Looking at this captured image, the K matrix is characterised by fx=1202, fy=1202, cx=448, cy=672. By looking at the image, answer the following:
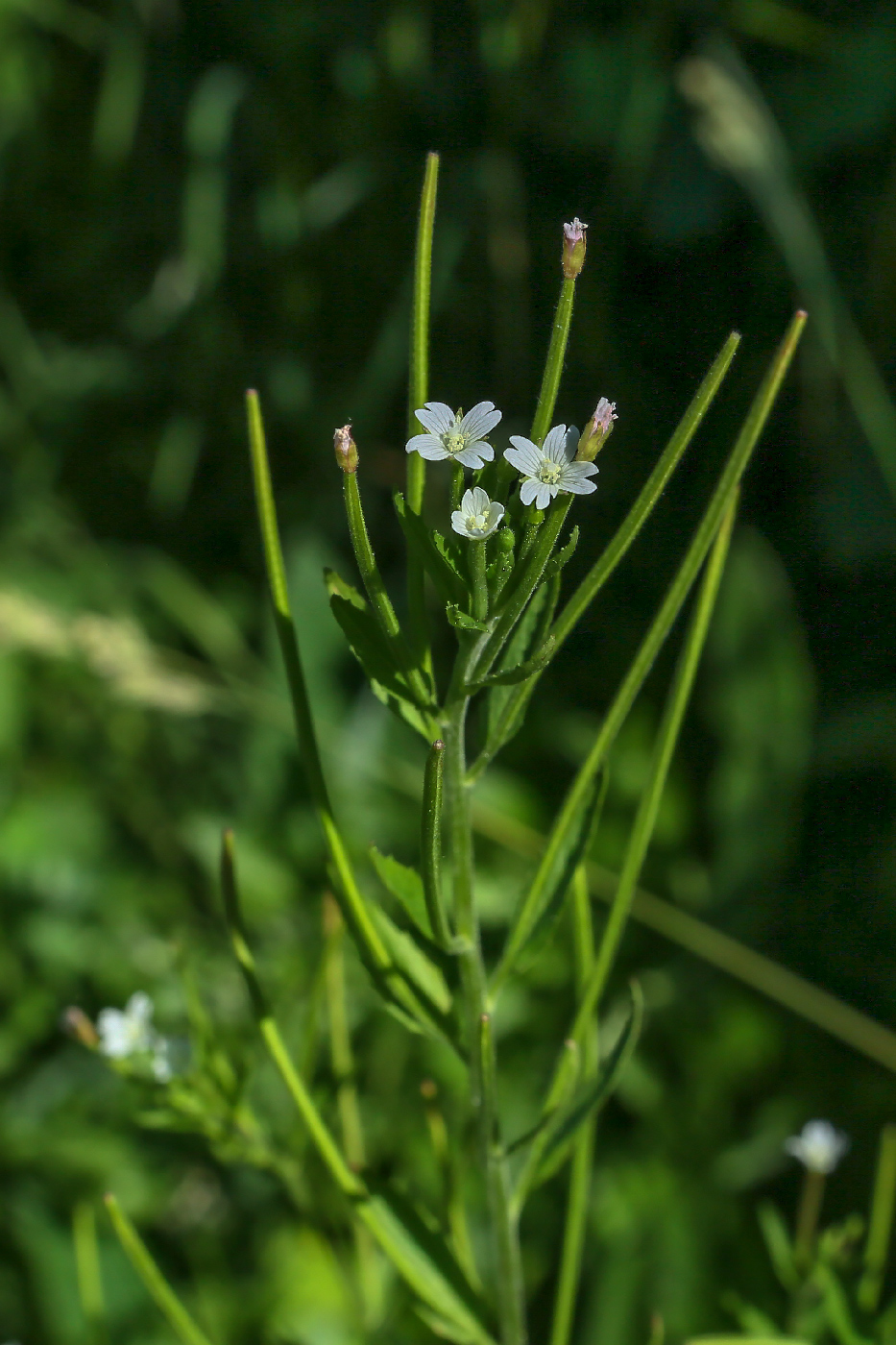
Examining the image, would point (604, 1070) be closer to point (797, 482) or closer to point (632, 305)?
point (797, 482)

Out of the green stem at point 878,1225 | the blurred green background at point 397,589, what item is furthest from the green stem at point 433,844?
the blurred green background at point 397,589

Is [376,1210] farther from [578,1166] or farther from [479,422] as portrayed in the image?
[479,422]

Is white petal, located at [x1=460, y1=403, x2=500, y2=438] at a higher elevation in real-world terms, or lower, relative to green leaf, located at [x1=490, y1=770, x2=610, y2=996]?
higher

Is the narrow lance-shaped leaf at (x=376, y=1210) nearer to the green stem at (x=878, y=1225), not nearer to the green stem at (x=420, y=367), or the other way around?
the green stem at (x=420, y=367)

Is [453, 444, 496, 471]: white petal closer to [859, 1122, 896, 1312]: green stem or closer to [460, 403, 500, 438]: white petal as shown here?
[460, 403, 500, 438]: white petal

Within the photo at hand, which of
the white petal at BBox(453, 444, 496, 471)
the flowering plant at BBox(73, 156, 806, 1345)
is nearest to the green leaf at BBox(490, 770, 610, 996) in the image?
the flowering plant at BBox(73, 156, 806, 1345)

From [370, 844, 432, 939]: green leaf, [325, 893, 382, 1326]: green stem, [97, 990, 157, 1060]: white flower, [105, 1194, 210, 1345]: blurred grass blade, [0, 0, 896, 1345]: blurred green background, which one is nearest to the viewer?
[370, 844, 432, 939]: green leaf
